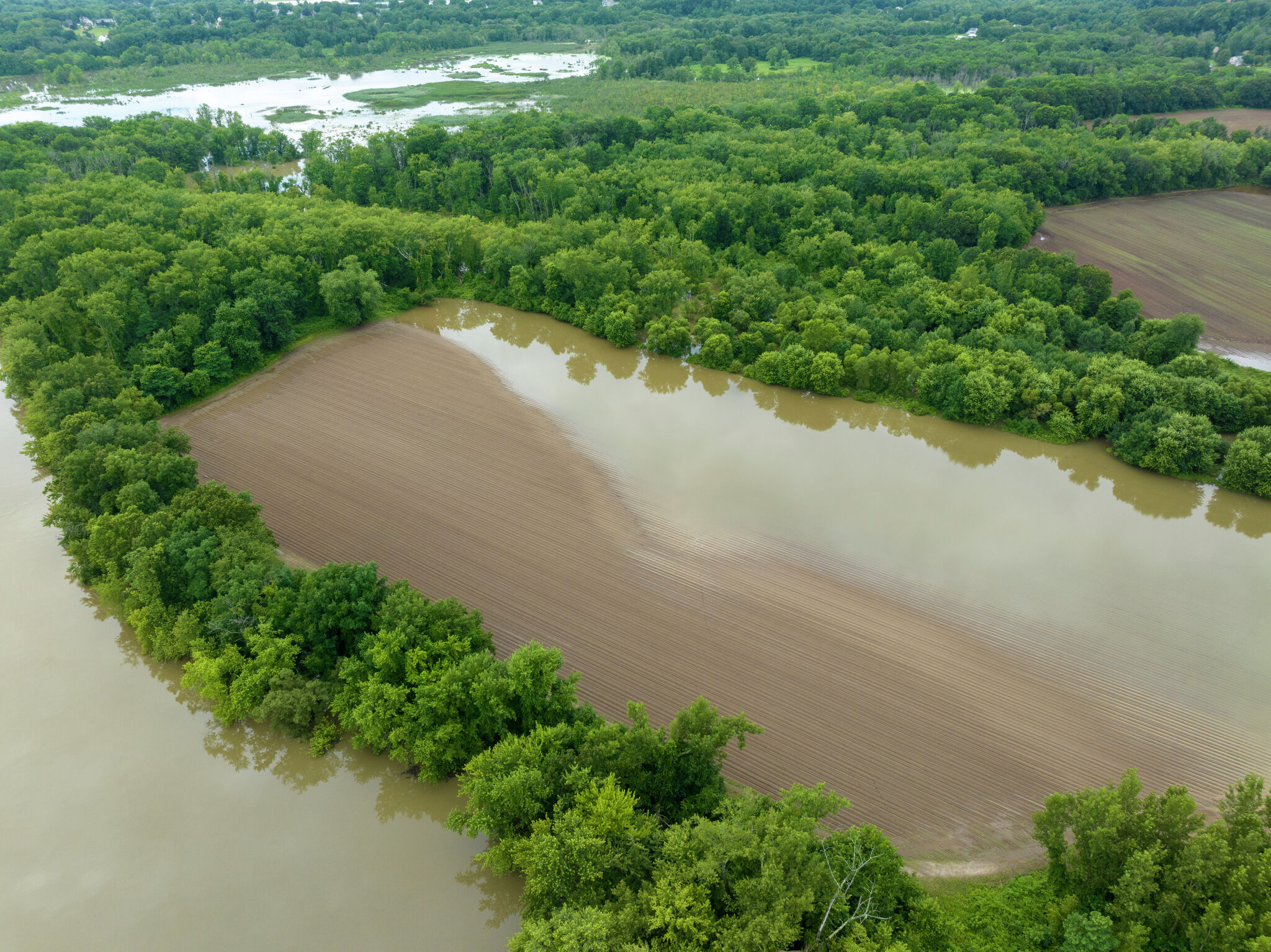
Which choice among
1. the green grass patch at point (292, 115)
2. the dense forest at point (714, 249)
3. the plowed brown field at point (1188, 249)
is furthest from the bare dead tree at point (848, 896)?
the green grass patch at point (292, 115)

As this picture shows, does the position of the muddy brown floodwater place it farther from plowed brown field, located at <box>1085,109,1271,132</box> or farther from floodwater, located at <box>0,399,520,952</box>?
plowed brown field, located at <box>1085,109,1271,132</box>

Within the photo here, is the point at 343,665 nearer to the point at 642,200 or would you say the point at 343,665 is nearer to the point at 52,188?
the point at 642,200

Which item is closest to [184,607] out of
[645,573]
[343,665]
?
[343,665]

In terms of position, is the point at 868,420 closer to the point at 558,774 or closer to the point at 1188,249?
the point at 558,774

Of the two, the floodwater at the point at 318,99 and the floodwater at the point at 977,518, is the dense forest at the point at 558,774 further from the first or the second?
the floodwater at the point at 318,99

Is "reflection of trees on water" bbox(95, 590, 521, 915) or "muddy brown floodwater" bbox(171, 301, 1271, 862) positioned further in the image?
"muddy brown floodwater" bbox(171, 301, 1271, 862)

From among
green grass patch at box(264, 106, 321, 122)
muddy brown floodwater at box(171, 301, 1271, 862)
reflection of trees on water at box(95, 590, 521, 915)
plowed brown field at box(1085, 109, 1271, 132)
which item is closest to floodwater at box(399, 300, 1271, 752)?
muddy brown floodwater at box(171, 301, 1271, 862)
